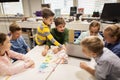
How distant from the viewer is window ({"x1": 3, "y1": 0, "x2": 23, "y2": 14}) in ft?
14.3

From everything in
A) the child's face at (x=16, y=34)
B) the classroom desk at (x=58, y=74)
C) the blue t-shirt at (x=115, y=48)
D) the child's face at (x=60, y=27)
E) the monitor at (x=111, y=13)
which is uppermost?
the monitor at (x=111, y=13)

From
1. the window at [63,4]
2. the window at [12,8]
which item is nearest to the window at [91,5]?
the window at [63,4]

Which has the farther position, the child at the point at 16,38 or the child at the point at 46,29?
the child at the point at 16,38

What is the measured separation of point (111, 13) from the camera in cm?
288

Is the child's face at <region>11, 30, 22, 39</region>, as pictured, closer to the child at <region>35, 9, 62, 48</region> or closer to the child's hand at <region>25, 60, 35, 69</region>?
the child at <region>35, 9, 62, 48</region>

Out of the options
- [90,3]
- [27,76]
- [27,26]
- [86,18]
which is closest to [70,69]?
[27,76]

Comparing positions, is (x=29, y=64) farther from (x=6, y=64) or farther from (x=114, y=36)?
(x=114, y=36)

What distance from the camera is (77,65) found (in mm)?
1396

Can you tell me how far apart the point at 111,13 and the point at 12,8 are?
3.12 meters

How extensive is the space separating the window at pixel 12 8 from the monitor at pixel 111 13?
2611 millimetres

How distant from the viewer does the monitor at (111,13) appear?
2.81m

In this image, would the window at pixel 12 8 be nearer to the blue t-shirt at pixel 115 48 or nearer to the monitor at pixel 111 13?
the monitor at pixel 111 13

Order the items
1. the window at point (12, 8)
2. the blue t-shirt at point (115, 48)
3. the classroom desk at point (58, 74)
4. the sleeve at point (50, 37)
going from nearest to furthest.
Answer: the classroom desk at point (58, 74)
the blue t-shirt at point (115, 48)
the sleeve at point (50, 37)
the window at point (12, 8)

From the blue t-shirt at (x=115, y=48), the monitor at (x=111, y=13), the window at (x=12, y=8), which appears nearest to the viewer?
the blue t-shirt at (x=115, y=48)
